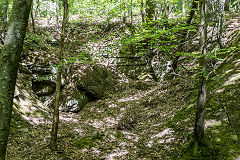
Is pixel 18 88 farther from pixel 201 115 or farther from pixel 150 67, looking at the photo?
pixel 150 67

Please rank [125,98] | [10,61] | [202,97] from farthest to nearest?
[125,98]
[202,97]
[10,61]

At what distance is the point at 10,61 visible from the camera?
2076 millimetres

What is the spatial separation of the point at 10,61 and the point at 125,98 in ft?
33.0

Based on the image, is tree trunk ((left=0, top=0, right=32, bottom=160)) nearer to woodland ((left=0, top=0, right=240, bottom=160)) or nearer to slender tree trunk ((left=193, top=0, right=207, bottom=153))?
woodland ((left=0, top=0, right=240, bottom=160))

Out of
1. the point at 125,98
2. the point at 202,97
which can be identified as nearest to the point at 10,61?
the point at 202,97

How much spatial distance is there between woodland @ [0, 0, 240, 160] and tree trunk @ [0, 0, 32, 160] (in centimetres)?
1

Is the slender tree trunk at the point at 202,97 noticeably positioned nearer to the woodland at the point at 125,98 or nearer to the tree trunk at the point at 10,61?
the woodland at the point at 125,98

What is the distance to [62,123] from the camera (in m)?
8.12

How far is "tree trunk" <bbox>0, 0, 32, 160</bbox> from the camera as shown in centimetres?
203

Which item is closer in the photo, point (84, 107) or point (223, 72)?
point (223, 72)

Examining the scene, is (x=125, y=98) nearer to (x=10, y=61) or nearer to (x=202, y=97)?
(x=202, y=97)

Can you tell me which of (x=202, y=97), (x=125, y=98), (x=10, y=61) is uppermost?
(x=10, y=61)

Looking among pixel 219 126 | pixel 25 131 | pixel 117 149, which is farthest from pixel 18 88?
pixel 219 126

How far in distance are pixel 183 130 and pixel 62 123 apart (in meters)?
6.25
